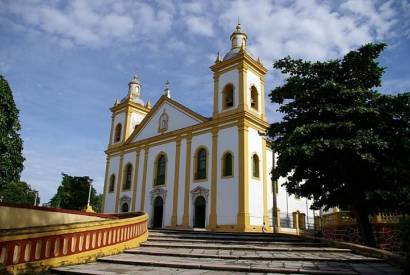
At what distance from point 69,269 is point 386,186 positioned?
31.2ft

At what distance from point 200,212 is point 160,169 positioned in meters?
5.33

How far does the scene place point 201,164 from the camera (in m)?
23.0

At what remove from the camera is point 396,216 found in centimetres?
1406

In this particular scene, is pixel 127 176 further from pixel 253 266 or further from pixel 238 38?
pixel 253 266

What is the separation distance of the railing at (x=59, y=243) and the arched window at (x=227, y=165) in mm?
11329

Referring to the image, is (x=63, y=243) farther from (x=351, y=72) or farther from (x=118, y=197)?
(x=118, y=197)

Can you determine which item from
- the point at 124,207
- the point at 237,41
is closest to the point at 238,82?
the point at 237,41

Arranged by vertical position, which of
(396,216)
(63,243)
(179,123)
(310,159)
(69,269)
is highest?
(179,123)

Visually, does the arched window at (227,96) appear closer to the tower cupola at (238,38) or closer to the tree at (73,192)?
the tower cupola at (238,38)

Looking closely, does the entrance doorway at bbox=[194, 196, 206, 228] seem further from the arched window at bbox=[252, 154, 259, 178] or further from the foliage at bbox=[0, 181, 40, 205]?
the foliage at bbox=[0, 181, 40, 205]

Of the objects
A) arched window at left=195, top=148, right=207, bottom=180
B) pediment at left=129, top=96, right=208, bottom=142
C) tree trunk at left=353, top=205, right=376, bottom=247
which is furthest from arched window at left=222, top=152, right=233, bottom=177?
tree trunk at left=353, top=205, right=376, bottom=247

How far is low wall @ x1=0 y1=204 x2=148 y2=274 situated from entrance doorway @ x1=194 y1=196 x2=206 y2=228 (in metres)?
11.7

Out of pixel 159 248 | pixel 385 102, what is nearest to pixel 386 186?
pixel 385 102

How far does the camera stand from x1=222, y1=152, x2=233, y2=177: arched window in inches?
830
